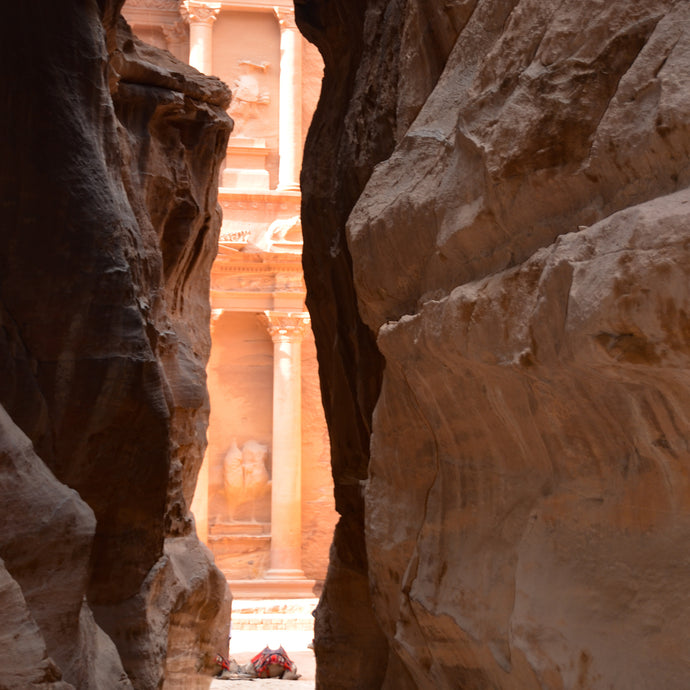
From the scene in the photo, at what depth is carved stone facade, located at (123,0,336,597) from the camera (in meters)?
17.0

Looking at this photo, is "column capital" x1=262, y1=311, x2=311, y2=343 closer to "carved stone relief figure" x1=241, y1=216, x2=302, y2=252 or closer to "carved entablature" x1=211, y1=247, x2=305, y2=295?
"carved entablature" x1=211, y1=247, x2=305, y2=295

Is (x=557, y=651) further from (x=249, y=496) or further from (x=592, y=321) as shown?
(x=249, y=496)

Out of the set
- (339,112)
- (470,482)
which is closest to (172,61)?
(339,112)

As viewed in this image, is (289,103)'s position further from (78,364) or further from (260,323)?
(78,364)

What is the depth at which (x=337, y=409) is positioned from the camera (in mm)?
7500

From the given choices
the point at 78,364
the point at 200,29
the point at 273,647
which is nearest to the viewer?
the point at 78,364

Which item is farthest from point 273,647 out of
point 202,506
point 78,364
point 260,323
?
point 78,364

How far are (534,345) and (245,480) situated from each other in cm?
1464

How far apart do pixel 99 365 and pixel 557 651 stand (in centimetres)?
369

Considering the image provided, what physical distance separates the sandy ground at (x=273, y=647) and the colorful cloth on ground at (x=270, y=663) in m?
0.09

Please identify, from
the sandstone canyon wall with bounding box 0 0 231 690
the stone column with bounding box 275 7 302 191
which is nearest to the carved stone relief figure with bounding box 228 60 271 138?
the stone column with bounding box 275 7 302 191

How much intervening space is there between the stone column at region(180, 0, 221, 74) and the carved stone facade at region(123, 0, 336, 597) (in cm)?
2

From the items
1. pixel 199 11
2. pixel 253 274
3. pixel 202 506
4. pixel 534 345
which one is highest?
pixel 199 11

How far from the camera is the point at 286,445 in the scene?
1709 centimetres
